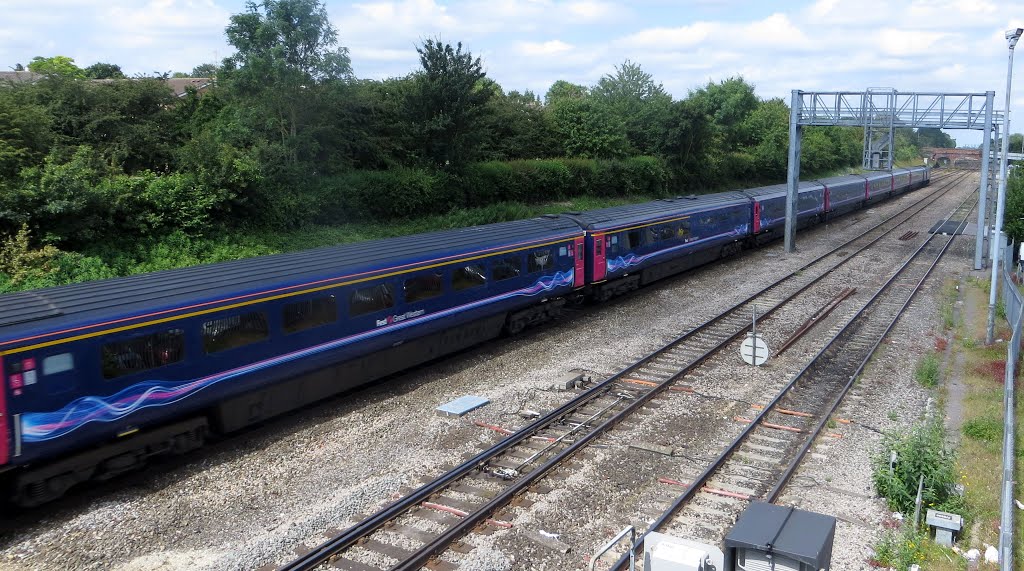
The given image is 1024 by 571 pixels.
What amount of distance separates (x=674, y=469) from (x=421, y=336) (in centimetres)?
641

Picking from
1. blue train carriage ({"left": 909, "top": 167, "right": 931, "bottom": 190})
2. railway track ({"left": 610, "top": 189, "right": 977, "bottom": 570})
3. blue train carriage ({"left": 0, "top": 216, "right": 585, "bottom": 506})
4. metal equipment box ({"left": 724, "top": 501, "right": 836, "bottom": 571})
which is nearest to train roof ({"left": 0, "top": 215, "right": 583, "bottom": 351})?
blue train carriage ({"left": 0, "top": 216, "right": 585, "bottom": 506})

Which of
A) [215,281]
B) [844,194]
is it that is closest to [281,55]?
[215,281]

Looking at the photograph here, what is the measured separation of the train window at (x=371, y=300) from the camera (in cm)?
1398

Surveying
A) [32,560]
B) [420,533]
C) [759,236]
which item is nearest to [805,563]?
[420,533]

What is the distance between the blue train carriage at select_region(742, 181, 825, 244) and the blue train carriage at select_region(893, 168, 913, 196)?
23.5 meters

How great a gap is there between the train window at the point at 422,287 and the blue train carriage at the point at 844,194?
32.6m

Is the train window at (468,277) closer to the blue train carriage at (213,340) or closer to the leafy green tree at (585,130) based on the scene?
the blue train carriage at (213,340)

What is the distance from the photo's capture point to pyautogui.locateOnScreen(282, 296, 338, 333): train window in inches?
504

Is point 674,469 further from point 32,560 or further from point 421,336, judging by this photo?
point 32,560

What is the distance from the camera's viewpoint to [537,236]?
19000mm

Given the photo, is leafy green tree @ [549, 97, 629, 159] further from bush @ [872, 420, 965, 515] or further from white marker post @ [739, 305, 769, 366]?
bush @ [872, 420, 965, 515]

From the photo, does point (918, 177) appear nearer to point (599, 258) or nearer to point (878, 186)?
point (878, 186)

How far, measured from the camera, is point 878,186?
54.4m

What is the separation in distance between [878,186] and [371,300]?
50325 millimetres
